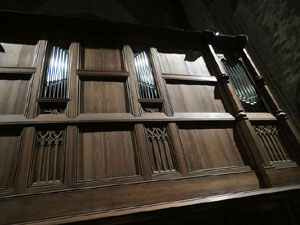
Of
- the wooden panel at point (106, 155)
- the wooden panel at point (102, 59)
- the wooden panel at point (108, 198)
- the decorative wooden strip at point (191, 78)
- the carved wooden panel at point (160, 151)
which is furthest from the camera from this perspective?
the decorative wooden strip at point (191, 78)

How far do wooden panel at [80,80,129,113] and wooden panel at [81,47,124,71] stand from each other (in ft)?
1.21

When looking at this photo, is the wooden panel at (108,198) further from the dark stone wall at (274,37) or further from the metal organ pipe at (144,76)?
the dark stone wall at (274,37)

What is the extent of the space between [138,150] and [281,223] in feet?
6.49

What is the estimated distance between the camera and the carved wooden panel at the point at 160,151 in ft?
7.96

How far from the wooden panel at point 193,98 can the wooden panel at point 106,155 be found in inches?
41.1

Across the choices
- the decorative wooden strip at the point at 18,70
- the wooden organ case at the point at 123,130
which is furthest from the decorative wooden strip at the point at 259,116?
the decorative wooden strip at the point at 18,70

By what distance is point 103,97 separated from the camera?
9.33ft

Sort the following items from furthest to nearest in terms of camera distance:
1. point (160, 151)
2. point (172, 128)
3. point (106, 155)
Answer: point (172, 128) < point (160, 151) < point (106, 155)

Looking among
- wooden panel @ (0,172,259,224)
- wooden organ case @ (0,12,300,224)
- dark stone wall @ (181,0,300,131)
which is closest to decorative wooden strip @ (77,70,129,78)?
wooden organ case @ (0,12,300,224)

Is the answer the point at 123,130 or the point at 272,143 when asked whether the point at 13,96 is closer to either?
the point at 123,130

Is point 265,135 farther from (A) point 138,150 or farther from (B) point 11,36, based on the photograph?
(B) point 11,36

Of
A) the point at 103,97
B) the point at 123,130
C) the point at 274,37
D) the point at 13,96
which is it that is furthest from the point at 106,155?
the point at 274,37

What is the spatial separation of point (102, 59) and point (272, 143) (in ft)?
10.6

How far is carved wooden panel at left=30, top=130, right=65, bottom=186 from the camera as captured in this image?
2055 millimetres
